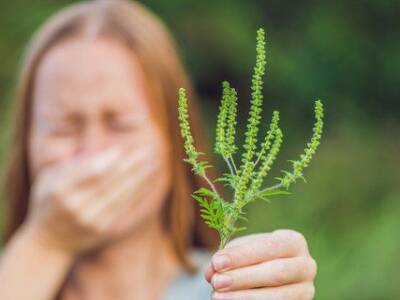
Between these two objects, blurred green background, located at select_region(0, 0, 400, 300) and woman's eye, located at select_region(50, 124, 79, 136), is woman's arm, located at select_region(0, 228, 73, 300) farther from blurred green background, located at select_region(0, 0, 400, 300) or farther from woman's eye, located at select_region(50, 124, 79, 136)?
blurred green background, located at select_region(0, 0, 400, 300)

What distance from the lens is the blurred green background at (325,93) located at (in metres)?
3.32

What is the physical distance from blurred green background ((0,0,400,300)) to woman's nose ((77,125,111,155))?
1391 millimetres

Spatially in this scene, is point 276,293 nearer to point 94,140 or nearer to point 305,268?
point 305,268

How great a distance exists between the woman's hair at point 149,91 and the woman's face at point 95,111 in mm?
44

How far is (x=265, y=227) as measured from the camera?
3535 millimetres

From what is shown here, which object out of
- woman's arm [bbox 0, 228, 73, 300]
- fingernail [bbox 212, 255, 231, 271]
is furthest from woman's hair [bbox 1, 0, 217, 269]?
fingernail [bbox 212, 255, 231, 271]

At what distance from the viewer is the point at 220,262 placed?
2.41ft

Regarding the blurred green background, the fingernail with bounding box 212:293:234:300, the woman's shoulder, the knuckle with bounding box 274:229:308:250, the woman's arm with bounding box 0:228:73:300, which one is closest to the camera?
the fingernail with bounding box 212:293:234:300

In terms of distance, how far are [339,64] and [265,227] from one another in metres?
1.01

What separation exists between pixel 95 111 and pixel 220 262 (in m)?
1.30

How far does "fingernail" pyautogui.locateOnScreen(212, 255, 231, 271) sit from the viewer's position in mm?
734

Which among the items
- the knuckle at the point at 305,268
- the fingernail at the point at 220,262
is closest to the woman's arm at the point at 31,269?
the knuckle at the point at 305,268

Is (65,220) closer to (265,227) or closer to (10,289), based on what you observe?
(10,289)

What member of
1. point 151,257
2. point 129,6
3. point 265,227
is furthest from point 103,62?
point 265,227
